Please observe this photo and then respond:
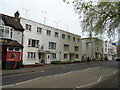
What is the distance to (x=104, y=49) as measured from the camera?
6425 centimetres

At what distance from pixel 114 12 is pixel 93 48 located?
45.2 metres

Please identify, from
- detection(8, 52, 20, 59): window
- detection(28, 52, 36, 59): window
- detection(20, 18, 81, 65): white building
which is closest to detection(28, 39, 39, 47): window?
detection(20, 18, 81, 65): white building

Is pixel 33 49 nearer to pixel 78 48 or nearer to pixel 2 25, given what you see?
pixel 2 25

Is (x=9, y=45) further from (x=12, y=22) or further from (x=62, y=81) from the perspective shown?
(x=62, y=81)

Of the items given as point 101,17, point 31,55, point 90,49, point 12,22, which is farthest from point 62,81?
point 90,49

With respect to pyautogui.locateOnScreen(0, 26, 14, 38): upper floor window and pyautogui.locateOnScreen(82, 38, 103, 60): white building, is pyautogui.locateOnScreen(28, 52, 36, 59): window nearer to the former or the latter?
pyautogui.locateOnScreen(0, 26, 14, 38): upper floor window

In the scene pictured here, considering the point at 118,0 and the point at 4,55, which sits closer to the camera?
the point at 118,0

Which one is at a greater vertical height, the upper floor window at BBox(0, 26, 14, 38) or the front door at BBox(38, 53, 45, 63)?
the upper floor window at BBox(0, 26, 14, 38)

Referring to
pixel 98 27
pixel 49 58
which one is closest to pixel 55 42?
pixel 49 58

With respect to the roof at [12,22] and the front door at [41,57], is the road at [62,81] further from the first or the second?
the front door at [41,57]

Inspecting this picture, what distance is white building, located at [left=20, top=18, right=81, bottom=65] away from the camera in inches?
960

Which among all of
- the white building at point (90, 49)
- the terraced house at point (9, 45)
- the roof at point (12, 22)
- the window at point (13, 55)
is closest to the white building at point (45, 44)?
the roof at point (12, 22)

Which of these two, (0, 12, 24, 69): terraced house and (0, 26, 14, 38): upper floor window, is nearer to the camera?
(0, 12, 24, 69): terraced house

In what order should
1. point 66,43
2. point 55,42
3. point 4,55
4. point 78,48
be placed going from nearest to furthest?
point 4,55, point 55,42, point 66,43, point 78,48
